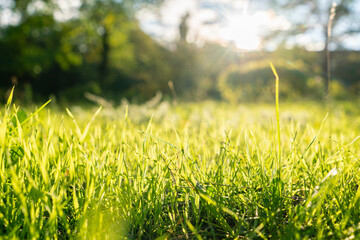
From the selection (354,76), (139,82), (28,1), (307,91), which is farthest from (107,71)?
(354,76)

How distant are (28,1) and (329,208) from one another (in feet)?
45.8

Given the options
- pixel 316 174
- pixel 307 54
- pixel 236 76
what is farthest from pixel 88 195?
pixel 307 54

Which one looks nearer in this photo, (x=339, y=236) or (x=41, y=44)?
(x=339, y=236)

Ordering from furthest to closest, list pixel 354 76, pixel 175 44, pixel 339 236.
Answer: pixel 354 76
pixel 175 44
pixel 339 236

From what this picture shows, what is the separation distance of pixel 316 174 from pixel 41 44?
1768 centimetres

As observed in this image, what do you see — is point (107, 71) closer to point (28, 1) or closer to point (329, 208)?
point (28, 1)

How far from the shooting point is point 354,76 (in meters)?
20.5

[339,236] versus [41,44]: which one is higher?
[41,44]

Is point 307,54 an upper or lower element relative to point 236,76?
upper

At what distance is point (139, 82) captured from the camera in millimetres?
16844

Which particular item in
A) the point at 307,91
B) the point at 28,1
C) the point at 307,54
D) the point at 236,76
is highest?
the point at 28,1

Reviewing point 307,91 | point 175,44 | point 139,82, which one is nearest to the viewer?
point 307,91

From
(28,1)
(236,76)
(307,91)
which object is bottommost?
(307,91)

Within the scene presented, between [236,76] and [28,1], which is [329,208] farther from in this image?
[28,1]
